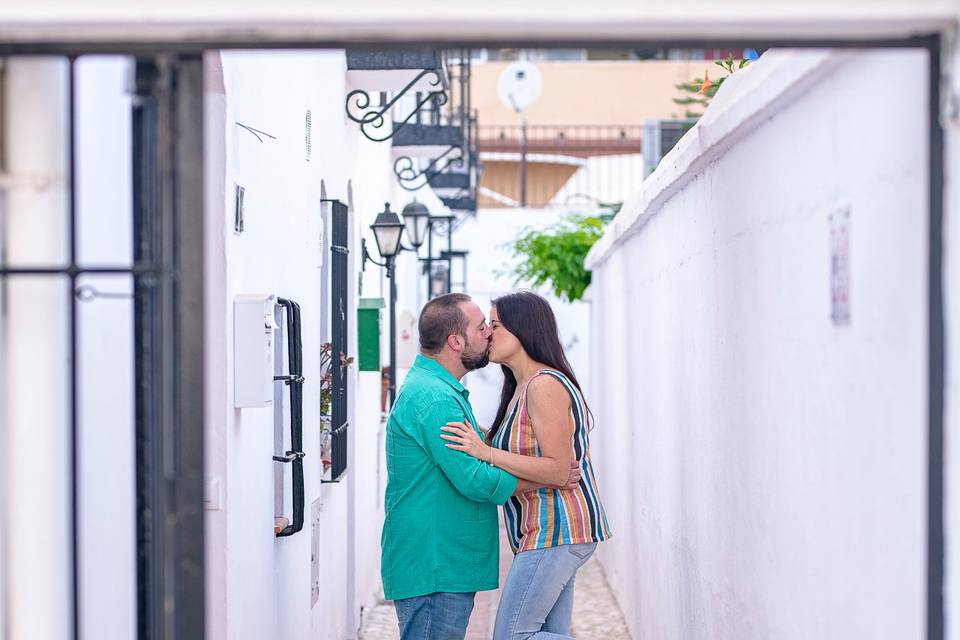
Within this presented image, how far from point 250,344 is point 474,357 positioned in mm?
791

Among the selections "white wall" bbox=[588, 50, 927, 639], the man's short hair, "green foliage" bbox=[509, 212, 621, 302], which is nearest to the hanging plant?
"white wall" bbox=[588, 50, 927, 639]

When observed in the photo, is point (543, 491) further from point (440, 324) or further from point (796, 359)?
point (796, 359)

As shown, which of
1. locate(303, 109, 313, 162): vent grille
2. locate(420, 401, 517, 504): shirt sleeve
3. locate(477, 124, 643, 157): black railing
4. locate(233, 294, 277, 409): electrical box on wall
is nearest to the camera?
locate(233, 294, 277, 409): electrical box on wall

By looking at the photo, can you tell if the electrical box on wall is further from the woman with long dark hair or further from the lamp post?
the lamp post

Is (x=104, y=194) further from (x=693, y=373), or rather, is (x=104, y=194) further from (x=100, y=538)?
(x=693, y=373)

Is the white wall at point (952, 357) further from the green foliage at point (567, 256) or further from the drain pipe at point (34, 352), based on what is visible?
the green foliage at point (567, 256)

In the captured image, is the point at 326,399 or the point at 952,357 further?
the point at 326,399

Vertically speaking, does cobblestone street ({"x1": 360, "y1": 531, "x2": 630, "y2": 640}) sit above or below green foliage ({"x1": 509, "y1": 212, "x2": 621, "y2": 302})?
below

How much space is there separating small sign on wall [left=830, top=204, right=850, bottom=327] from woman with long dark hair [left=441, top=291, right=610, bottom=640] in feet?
5.59

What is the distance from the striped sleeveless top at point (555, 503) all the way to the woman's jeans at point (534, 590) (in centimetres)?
4

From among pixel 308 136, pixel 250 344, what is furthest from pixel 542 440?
pixel 308 136

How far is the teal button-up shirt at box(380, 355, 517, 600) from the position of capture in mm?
4242

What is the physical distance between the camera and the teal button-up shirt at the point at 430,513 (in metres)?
4.24

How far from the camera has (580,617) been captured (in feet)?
26.3
